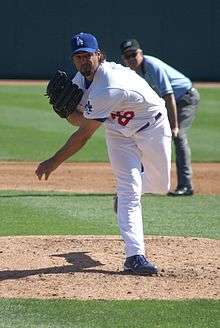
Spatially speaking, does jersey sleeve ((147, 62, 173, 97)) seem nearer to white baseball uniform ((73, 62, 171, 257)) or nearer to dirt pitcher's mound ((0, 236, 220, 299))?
dirt pitcher's mound ((0, 236, 220, 299))

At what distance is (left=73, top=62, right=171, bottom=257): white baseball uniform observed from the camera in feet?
21.9

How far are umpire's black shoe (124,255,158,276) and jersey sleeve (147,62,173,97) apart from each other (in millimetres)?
4103

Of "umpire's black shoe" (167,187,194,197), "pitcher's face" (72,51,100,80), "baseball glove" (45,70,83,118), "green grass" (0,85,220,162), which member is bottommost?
"green grass" (0,85,220,162)

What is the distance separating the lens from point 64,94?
7059mm

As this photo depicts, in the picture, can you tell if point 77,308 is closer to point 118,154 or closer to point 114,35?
point 118,154

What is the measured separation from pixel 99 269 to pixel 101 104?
124cm

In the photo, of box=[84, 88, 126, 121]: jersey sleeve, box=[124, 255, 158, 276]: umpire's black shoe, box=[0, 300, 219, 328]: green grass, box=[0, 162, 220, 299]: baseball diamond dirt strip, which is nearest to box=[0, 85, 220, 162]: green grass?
box=[0, 162, 220, 299]: baseball diamond dirt strip

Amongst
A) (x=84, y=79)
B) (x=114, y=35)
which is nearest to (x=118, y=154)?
(x=84, y=79)

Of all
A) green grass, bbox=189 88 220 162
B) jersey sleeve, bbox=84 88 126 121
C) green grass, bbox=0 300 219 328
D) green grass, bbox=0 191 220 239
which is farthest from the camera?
green grass, bbox=189 88 220 162

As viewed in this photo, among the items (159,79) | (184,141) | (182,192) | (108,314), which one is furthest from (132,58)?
(108,314)

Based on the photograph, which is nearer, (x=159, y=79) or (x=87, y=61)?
(x=87, y=61)

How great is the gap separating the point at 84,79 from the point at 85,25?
2405cm

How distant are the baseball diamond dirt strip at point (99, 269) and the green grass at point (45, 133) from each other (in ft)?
22.1

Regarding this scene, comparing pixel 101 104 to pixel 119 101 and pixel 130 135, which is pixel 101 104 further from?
pixel 130 135
